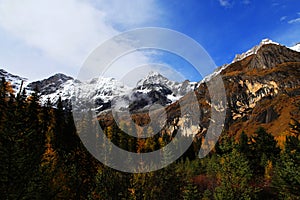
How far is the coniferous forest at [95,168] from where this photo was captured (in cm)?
1258

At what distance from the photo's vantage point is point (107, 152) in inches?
1460

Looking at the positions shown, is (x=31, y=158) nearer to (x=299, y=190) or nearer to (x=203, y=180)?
(x=299, y=190)

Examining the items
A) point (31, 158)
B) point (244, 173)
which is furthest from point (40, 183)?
point (244, 173)

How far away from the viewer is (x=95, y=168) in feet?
129

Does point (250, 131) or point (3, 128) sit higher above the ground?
point (250, 131)

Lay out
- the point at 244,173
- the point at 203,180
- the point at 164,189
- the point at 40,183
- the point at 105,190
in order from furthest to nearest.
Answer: the point at 203,180
the point at 164,189
the point at 244,173
the point at 105,190
the point at 40,183

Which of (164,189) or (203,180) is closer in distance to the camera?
(164,189)

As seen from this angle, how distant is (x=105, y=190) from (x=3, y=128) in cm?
938

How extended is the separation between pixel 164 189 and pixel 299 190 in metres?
11.5

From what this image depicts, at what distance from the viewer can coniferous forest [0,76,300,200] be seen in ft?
41.3

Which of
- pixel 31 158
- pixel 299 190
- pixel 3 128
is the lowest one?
pixel 299 190

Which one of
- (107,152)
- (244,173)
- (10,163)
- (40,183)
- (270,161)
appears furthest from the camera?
(270,161)

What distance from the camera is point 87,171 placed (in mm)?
38219

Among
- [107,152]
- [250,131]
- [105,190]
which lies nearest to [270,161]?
[107,152]
